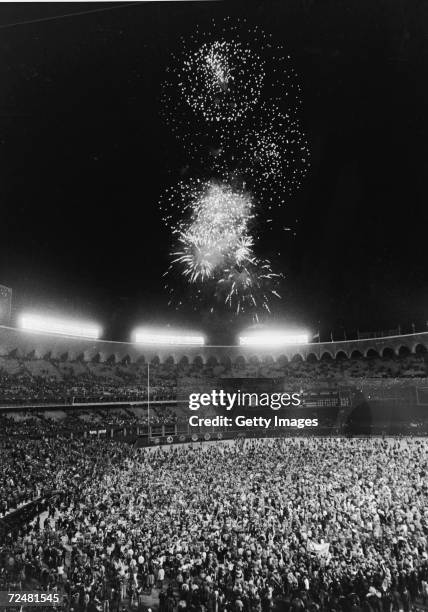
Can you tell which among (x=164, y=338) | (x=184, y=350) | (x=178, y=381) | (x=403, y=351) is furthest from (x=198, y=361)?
(x=403, y=351)

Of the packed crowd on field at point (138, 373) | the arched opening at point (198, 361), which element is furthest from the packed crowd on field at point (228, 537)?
the arched opening at point (198, 361)

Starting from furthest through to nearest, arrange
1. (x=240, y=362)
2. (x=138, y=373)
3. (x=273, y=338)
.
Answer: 1. (x=240, y=362)
2. (x=273, y=338)
3. (x=138, y=373)

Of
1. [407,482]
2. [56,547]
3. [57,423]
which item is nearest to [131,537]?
[56,547]

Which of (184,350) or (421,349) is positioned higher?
(184,350)

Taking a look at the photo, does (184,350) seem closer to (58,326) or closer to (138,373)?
(138,373)

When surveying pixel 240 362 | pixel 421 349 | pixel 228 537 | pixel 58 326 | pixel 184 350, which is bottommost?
pixel 228 537

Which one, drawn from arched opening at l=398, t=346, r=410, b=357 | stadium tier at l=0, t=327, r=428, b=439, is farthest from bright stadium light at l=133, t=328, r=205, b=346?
arched opening at l=398, t=346, r=410, b=357

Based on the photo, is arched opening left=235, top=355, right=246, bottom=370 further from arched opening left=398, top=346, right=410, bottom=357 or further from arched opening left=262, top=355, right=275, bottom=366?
arched opening left=398, top=346, right=410, bottom=357
